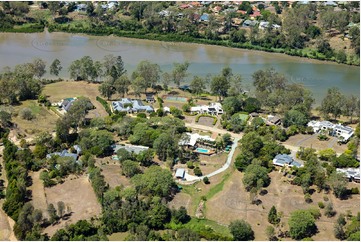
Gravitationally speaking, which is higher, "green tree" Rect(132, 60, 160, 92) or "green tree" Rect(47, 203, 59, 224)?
"green tree" Rect(132, 60, 160, 92)

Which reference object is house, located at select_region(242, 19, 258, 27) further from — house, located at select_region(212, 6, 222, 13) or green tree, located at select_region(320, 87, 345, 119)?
green tree, located at select_region(320, 87, 345, 119)

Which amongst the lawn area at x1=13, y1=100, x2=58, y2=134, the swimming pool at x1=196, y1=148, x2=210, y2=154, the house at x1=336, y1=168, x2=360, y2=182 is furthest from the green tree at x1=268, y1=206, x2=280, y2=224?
the lawn area at x1=13, y1=100, x2=58, y2=134

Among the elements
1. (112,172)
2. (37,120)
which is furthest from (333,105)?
(37,120)

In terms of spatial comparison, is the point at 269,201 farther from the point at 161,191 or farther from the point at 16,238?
the point at 16,238

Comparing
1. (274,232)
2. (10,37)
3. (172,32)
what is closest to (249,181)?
(274,232)

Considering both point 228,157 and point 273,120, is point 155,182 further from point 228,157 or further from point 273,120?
point 273,120

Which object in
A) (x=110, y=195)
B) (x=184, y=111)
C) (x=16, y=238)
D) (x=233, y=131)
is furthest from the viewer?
(x=184, y=111)

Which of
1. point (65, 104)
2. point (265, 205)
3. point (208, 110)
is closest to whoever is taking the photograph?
point (265, 205)
